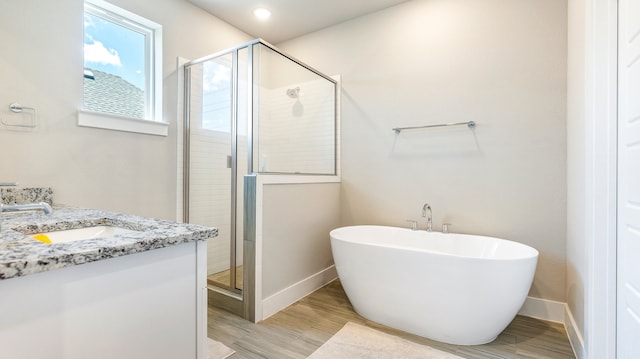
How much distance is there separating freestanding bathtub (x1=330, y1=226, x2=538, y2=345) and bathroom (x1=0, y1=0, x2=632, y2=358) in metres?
0.30

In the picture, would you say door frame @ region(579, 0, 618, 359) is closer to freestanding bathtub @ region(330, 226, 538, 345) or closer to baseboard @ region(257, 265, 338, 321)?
freestanding bathtub @ region(330, 226, 538, 345)

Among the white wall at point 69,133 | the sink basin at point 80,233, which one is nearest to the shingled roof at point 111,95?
the white wall at point 69,133

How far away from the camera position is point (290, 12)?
9.54 feet

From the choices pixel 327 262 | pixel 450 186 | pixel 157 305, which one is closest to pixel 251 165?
pixel 327 262

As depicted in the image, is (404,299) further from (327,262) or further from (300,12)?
(300,12)

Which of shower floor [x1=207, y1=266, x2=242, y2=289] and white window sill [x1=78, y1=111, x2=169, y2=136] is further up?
white window sill [x1=78, y1=111, x2=169, y2=136]

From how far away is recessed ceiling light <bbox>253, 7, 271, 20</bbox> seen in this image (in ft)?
9.35

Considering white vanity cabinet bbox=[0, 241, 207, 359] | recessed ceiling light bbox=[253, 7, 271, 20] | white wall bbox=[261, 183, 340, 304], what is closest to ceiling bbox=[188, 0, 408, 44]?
recessed ceiling light bbox=[253, 7, 271, 20]

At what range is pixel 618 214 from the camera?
133cm

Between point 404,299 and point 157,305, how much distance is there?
1.54m

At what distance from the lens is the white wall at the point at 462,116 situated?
7.14 ft

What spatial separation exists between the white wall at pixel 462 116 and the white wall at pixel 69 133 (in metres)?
1.64

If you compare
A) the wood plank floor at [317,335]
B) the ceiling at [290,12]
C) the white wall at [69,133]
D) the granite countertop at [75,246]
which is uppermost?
the ceiling at [290,12]

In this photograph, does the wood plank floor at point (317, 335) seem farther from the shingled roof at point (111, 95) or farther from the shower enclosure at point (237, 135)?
the shingled roof at point (111, 95)
